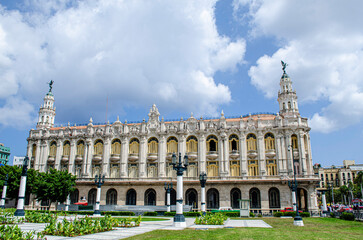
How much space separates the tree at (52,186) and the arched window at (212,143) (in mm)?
27332

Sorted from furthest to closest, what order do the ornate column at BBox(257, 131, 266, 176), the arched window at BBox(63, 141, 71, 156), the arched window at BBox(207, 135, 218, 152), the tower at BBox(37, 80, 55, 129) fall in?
1. the tower at BBox(37, 80, 55, 129)
2. the arched window at BBox(63, 141, 71, 156)
3. the arched window at BBox(207, 135, 218, 152)
4. the ornate column at BBox(257, 131, 266, 176)

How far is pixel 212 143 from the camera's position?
58.2 m

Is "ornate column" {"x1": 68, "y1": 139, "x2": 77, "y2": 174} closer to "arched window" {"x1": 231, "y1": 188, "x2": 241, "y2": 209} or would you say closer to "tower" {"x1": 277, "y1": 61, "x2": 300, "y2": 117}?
"arched window" {"x1": 231, "y1": 188, "x2": 241, "y2": 209}

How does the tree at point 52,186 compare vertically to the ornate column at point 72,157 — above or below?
below

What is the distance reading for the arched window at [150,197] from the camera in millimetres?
57406

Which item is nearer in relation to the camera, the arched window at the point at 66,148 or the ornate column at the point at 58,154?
the ornate column at the point at 58,154

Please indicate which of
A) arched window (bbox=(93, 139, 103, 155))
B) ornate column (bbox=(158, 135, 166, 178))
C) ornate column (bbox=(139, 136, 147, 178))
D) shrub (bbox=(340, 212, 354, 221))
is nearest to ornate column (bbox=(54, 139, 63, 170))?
arched window (bbox=(93, 139, 103, 155))

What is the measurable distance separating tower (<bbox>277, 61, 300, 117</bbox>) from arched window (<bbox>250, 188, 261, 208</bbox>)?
16.4 m

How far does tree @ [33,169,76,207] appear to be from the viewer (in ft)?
172

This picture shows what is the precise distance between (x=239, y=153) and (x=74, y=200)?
115 feet

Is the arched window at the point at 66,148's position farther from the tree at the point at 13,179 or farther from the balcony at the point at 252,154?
the balcony at the point at 252,154

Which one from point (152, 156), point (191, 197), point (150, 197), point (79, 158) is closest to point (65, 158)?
point (79, 158)

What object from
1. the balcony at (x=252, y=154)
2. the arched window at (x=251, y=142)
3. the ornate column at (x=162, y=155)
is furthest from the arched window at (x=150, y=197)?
the arched window at (x=251, y=142)

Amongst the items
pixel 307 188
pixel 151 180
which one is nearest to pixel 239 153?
pixel 307 188
